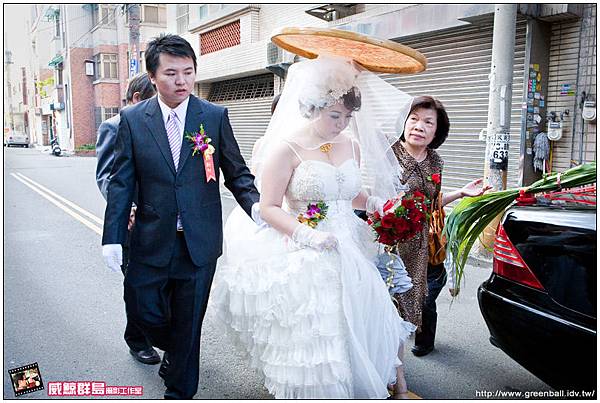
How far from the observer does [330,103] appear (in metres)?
2.70

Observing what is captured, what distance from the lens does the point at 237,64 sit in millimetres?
13359

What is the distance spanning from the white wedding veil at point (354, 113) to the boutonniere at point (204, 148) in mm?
300

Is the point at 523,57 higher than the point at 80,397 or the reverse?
higher

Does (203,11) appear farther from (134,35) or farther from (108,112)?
(108,112)

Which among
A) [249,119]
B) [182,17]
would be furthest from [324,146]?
[182,17]

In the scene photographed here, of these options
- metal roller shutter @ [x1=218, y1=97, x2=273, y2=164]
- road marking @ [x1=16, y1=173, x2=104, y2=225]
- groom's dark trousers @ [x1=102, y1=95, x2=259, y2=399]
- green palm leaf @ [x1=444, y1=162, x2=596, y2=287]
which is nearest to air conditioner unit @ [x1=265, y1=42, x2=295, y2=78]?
metal roller shutter @ [x1=218, y1=97, x2=273, y2=164]

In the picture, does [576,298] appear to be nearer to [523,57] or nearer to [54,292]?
[54,292]

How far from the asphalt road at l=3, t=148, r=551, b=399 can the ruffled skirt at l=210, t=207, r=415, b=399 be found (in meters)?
0.44

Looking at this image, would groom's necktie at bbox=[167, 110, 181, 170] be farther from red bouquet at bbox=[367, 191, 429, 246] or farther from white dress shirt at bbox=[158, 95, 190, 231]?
red bouquet at bbox=[367, 191, 429, 246]

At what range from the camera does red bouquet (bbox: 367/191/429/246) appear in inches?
108

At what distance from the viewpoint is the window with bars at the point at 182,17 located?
638 inches

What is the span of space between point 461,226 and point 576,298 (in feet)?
3.18

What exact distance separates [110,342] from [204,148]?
199cm

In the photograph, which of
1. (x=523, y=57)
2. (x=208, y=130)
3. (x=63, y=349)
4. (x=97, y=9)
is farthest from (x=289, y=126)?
(x=97, y=9)
